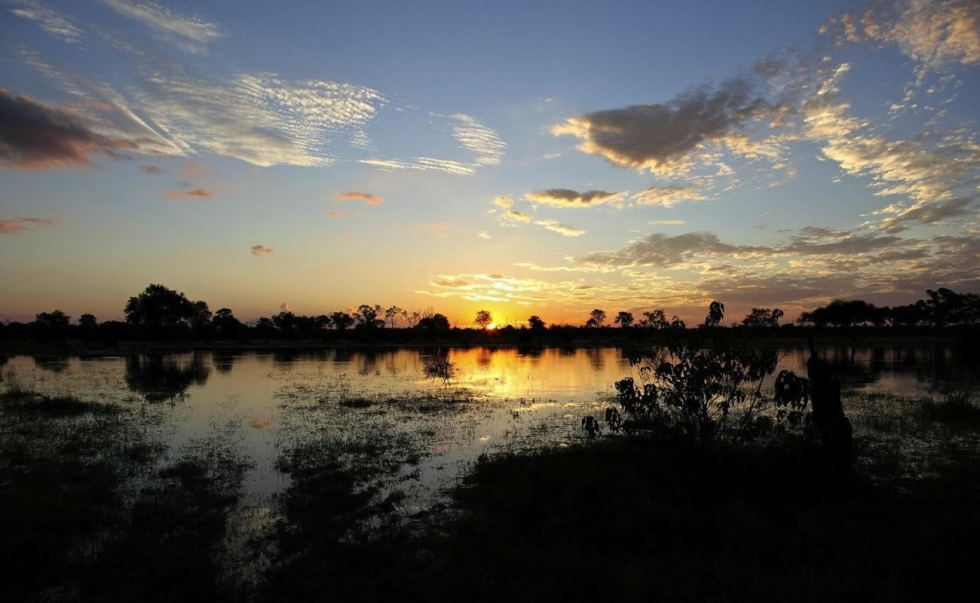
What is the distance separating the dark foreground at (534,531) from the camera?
6.36 m

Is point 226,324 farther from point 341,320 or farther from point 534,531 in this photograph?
point 534,531

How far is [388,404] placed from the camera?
950 inches

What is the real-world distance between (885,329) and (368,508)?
143122 mm

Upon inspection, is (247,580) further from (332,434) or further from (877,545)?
(332,434)

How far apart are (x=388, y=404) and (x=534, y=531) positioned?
16816 mm

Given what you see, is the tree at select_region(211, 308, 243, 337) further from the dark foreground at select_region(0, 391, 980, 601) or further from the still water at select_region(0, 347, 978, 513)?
the dark foreground at select_region(0, 391, 980, 601)

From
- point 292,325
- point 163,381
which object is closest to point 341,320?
point 292,325

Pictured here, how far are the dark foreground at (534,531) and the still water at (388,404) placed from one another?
1.28m

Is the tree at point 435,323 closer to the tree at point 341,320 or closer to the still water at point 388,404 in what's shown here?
the tree at point 341,320

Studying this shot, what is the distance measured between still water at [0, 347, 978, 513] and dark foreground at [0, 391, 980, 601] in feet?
4.19

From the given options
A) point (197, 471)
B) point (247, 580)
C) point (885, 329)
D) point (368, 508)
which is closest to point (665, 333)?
point (368, 508)

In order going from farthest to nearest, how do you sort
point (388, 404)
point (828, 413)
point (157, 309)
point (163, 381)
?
point (157, 309) < point (163, 381) < point (388, 404) < point (828, 413)

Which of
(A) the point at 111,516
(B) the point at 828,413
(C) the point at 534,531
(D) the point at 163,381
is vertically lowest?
(D) the point at 163,381

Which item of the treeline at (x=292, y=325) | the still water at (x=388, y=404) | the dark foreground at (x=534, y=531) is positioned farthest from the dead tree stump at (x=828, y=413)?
the treeline at (x=292, y=325)
